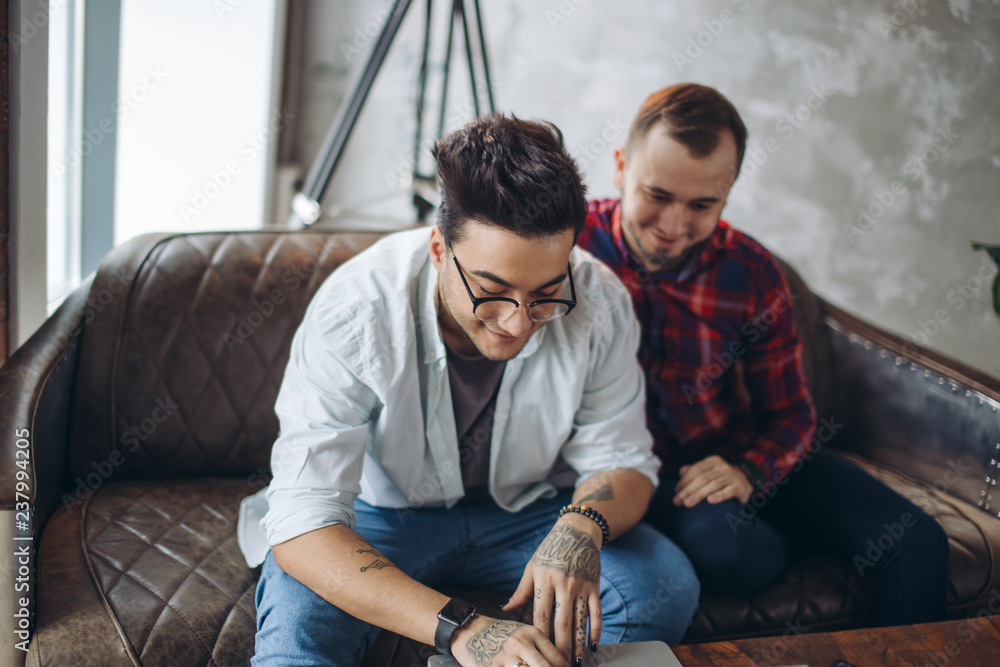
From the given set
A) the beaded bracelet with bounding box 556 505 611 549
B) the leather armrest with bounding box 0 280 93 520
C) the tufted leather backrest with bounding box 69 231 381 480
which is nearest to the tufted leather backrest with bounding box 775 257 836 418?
the beaded bracelet with bounding box 556 505 611 549

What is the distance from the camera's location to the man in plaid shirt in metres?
1.42

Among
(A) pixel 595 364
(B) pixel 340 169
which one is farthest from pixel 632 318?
(B) pixel 340 169

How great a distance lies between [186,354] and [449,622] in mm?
892

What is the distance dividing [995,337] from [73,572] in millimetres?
2848

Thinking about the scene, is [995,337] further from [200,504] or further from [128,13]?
[128,13]

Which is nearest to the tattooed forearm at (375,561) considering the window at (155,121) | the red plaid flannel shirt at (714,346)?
the red plaid flannel shirt at (714,346)

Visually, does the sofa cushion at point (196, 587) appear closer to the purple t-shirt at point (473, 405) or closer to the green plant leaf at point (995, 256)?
the purple t-shirt at point (473, 405)

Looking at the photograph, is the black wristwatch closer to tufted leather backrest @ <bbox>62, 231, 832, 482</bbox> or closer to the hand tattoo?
the hand tattoo

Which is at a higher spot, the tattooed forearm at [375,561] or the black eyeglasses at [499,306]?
the black eyeglasses at [499,306]

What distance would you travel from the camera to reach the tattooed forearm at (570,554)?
3.60 feet

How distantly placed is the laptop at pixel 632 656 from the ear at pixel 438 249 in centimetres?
59

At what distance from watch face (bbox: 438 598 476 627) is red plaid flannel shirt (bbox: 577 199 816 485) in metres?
0.74

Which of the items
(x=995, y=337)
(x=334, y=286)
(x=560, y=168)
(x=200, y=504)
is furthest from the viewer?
(x=995, y=337)

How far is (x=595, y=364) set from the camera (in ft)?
4.43
